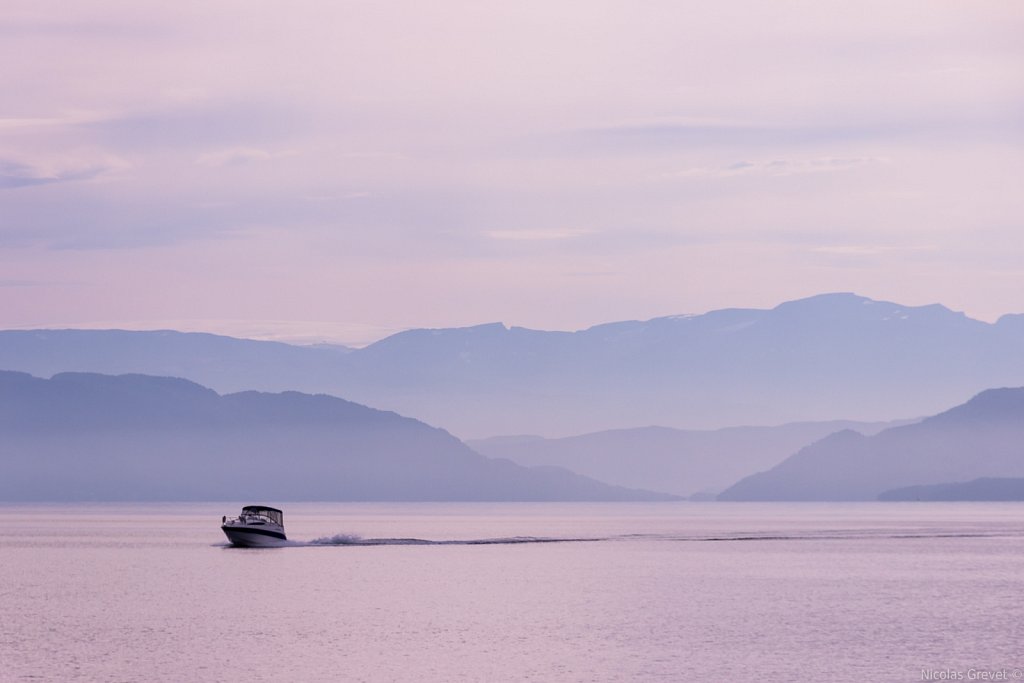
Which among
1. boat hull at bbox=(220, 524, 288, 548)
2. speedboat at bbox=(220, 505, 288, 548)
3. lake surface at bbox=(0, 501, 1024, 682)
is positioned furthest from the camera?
speedboat at bbox=(220, 505, 288, 548)

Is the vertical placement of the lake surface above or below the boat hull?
below

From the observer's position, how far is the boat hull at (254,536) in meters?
193

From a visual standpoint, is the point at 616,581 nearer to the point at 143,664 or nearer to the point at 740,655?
the point at 740,655

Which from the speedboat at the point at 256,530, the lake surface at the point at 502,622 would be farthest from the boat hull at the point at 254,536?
the lake surface at the point at 502,622

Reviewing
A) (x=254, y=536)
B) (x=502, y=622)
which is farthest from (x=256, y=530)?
(x=502, y=622)

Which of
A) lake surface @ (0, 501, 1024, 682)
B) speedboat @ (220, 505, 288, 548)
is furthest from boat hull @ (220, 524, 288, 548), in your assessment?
lake surface @ (0, 501, 1024, 682)

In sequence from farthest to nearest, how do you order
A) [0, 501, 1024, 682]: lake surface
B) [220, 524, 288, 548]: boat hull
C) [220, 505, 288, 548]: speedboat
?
[220, 505, 288, 548]: speedboat, [220, 524, 288, 548]: boat hull, [0, 501, 1024, 682]: lake surface

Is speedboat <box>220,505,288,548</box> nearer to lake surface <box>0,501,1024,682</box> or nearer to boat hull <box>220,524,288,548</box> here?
boat hull <box>220,524,288,548</box>

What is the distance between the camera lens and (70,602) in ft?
422

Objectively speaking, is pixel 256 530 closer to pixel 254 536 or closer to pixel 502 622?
pixel 254 536

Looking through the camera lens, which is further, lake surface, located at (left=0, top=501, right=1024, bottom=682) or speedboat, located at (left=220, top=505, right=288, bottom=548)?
speedboat, located at (left=220, top=505, right=288, bottom=548)

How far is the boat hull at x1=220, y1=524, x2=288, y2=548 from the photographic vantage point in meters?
193

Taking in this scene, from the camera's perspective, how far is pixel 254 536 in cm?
19425

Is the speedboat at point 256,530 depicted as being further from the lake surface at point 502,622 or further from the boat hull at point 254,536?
the lake surface at point 502,622
